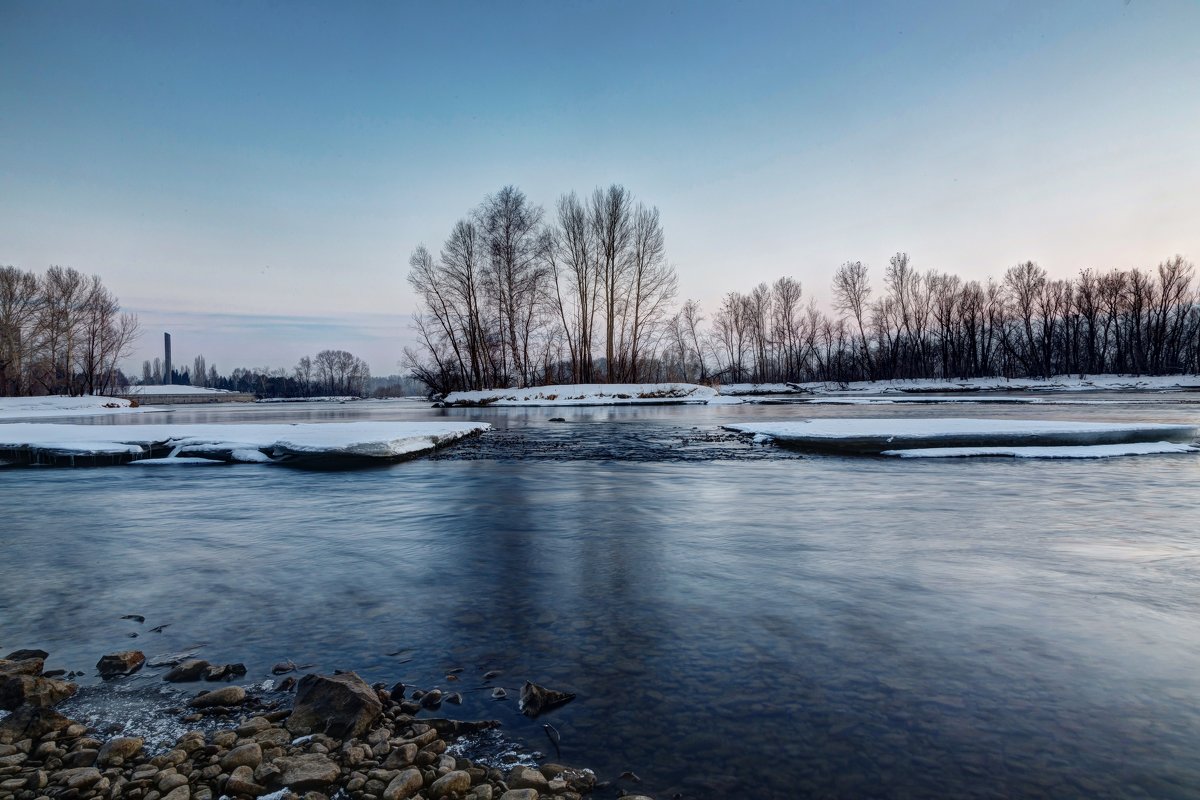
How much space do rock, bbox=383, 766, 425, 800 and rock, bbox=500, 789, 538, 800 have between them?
0.92 feet

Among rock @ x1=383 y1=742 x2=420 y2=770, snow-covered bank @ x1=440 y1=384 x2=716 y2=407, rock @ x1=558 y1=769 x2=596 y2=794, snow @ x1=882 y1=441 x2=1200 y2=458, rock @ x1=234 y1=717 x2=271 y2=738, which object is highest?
snow-covered bank @ x1=440 y1=384 x2=716 y2=407

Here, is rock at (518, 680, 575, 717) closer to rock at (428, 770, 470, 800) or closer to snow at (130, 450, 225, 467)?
rock at (428, 770, 470, 800)

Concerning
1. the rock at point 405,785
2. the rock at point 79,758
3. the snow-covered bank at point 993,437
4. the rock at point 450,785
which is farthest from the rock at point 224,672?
the snow-covered bank at point 993,437

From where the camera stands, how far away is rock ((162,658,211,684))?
284cm

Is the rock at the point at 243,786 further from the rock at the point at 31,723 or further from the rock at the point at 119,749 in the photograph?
the rock at the point at 31,723

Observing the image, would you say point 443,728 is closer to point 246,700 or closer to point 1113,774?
point 246,700

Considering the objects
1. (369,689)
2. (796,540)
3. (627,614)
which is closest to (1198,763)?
(627,614)

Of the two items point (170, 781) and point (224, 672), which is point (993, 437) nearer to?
point (224, 672)

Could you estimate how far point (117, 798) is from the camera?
6.33 feet

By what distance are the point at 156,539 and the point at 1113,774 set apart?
6856 mm

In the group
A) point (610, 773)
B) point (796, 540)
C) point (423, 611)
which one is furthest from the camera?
point (796, 540)

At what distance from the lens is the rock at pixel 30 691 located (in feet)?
8.34

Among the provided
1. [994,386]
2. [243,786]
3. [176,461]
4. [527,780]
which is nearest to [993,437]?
[527,780]

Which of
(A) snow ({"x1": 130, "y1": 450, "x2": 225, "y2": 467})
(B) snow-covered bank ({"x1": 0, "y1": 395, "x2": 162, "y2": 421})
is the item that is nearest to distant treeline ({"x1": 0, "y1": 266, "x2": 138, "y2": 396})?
(B) snow-covered bank ({"x1": 0, "y1": 395, "x2": 162, "y2": 421})
